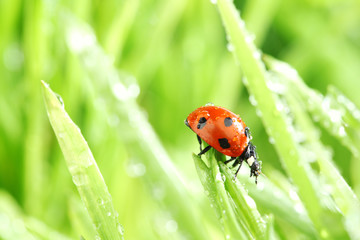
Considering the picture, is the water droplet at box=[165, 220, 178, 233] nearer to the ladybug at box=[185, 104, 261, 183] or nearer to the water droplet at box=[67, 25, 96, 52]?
the ladybug at box=[185, 104, 261, 183]

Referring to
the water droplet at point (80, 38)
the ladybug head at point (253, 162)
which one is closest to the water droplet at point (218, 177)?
the ladybug head at point (253, 162)

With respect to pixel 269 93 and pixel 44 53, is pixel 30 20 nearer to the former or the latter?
pixel 44 53

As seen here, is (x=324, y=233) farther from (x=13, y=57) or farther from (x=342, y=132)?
(x=13, y=57)

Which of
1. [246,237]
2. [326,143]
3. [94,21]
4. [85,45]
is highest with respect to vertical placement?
[94,21]

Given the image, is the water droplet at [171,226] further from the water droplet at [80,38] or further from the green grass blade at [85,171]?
the water droplet at [80,38]

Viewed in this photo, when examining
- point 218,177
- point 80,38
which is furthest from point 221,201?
point 80,38

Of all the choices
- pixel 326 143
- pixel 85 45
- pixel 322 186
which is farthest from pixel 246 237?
Answer: pixel 326 143
